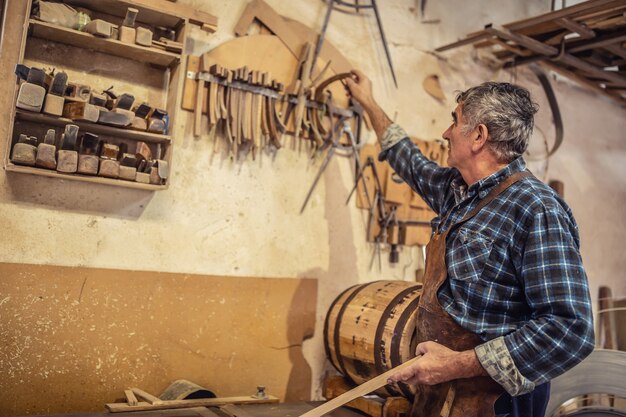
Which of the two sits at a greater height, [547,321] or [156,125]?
[156,125]

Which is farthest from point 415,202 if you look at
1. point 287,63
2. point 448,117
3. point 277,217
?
point 287,63

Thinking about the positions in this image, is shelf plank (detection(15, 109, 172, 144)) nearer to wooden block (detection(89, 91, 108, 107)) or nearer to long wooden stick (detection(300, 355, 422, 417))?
wooden block (detection(89, 91, 108, 107))

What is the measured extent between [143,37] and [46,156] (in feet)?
2.46

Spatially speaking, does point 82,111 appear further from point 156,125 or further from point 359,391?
point 359,391

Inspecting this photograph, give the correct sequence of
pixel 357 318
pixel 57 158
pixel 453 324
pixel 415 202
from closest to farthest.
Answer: pixel 453 324, pixel 57 158, pixel 357 318, pixel 415 202

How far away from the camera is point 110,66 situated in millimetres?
3082

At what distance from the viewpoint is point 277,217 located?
3.55 meters

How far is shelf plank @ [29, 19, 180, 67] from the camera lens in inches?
109

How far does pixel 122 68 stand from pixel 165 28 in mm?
319

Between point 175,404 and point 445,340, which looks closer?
point 445,340

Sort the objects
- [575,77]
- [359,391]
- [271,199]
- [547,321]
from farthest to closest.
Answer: [575,77]
[271,199]
[359,391]
[547,321]

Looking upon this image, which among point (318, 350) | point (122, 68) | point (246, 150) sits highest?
point (122, 68)

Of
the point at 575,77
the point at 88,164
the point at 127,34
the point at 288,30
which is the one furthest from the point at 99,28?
the point at 575,77

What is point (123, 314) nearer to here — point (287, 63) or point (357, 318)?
point (357, 318)
